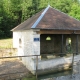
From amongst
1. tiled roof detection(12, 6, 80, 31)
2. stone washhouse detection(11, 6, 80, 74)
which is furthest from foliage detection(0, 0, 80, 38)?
tiled roof detection(12, 6, 80, 31)

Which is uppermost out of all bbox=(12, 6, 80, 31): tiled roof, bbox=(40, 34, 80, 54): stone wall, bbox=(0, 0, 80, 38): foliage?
bbox=(0, 0, 80, 38): foliage

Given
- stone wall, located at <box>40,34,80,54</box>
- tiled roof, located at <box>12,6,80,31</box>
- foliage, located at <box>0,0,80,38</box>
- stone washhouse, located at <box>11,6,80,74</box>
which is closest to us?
stone washhouse, located at <box>11,6,80,74</box>

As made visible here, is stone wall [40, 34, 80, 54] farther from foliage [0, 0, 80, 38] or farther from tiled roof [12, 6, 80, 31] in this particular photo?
foliage [0, 0, 80, 38]

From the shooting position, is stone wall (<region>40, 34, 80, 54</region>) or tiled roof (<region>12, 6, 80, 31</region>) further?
stone wall (<region>40, 34, 80, 54</region>)

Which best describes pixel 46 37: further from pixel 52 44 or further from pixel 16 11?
pixel 16 11

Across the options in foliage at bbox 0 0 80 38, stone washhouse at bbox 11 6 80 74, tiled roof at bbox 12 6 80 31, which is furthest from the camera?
foliage at bbox 0 0 80 38

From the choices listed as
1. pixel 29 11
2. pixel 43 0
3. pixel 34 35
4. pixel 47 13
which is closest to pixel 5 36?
pixel 29 11

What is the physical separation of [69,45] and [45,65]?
7.61 m

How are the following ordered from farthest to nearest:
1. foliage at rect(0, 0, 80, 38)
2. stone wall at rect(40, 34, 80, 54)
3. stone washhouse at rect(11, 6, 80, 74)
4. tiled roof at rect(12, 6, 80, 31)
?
foliage at rect(0, 0, 80, 38), stone wall at rect(40, 34, 80, 54), tiled roof at rect(12, 6, 80, 31), stone washhouse at rect(11, 6, 80, 74)

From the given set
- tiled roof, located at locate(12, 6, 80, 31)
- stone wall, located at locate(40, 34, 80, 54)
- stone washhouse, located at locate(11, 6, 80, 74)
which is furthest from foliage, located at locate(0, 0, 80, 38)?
tiled roof, located at locate(12, 6, 80, 31)

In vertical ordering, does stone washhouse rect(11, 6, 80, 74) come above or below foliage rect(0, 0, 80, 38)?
below

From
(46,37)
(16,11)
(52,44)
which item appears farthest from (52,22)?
(16,11)

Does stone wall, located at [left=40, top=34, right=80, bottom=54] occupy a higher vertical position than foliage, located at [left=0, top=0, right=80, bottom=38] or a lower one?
lower

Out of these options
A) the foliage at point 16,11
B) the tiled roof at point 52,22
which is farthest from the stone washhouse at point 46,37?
the foliage at point 16,11
